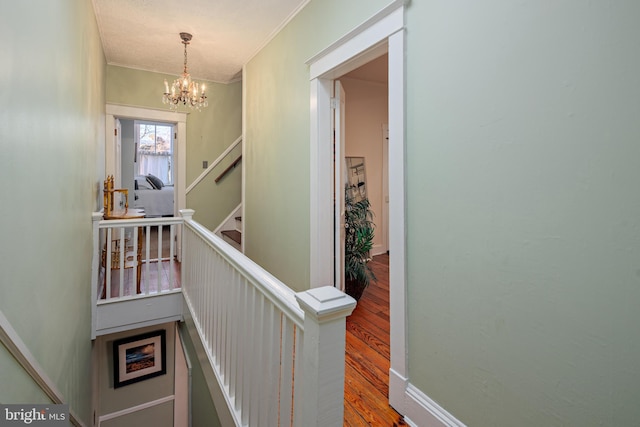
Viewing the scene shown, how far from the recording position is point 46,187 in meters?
1.54

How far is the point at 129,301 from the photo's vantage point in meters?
3.10

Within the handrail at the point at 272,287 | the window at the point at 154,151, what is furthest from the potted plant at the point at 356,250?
the window at the point at 154,151

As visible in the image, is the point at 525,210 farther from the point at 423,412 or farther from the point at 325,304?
the point at 423,412

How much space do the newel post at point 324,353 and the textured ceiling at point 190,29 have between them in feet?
8.65

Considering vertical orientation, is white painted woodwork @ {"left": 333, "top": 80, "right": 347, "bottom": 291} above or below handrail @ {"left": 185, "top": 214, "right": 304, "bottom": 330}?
above

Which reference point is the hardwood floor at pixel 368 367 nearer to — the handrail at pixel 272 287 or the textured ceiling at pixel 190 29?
the handrail at pixel 272 287

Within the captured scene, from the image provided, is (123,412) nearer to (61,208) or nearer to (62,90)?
(61,208)

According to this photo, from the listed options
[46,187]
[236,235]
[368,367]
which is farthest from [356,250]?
[46,187]

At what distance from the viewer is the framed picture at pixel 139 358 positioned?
4.34 m

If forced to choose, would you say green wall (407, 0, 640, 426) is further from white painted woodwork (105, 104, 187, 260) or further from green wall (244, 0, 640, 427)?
white painted woodwork (105, 104, 187, 260)

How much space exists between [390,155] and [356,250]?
1622mm

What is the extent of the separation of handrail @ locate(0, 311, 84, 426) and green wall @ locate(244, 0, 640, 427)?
1.61 m

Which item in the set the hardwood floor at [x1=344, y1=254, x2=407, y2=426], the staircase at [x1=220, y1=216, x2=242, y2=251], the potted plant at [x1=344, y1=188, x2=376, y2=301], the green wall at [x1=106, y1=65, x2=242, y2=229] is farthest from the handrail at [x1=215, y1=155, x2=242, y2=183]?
the hardwood floor at [x1=344, y1=254, x2=407, y2=426]

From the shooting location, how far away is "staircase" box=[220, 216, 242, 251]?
4.43 m
